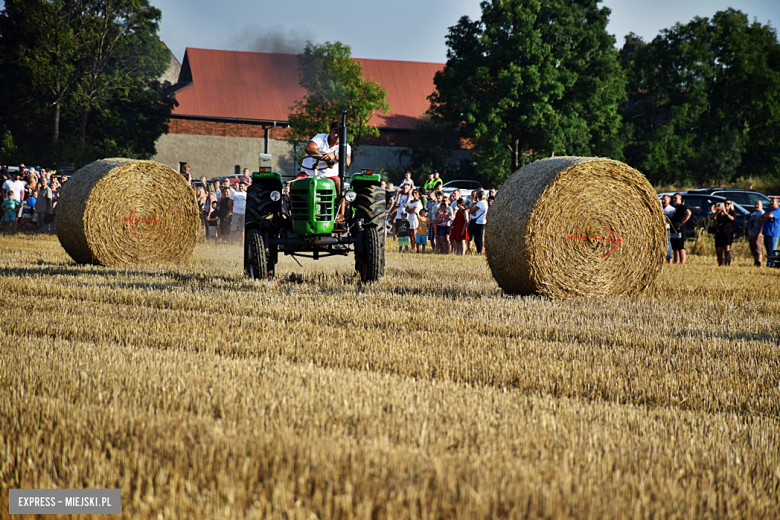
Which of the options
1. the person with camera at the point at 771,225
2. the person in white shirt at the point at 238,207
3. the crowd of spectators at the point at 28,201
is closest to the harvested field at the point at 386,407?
the person with camera at the point at 771,225

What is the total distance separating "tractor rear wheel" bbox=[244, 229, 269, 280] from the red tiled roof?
41.9 meters

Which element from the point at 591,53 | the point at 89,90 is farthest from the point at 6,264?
the point at 591,53

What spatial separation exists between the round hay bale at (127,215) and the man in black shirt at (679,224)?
1027 cm

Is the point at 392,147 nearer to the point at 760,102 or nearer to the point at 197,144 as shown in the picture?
the point at 197,144

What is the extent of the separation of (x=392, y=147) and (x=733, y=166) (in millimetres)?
23036

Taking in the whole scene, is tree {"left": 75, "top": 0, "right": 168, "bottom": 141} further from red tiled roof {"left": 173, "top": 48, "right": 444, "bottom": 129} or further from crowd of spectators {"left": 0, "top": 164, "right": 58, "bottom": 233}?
crowd of spectators {"left": 0, "top": 164, "right": 58, "bottom": 233}

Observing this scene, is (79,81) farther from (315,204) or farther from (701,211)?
(315,204)

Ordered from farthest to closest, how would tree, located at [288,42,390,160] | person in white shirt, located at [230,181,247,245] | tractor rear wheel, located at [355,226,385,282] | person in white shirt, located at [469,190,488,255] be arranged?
tree, located at [288,42,390,160] → person in white shirt, located at [230,181,247,245] → person in white shirt, located at [469,190,488,255] → tractor rear wheel, located at [355,226,385,282]

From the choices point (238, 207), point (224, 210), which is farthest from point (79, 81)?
point (238, 207)

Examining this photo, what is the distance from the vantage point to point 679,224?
15.9 m

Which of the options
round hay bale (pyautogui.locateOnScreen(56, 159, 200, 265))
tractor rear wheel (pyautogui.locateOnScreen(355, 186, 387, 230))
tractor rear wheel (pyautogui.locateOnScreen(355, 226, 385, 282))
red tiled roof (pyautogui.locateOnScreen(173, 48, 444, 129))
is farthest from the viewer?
red tiled roof (pyautogui.locateOnScreen(173, 48, 444, 129))

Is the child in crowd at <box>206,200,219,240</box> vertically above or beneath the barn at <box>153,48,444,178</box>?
beneath

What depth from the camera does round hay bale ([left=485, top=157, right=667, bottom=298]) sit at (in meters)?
8.59

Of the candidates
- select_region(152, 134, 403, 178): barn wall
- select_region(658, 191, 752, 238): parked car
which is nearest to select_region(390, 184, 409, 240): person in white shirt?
select_region(658, 191, 752, 238): parked car
